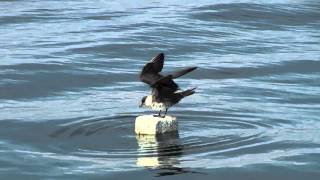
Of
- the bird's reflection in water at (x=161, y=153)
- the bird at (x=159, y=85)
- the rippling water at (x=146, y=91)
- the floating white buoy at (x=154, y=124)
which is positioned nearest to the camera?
the bird's reflection in water at (x=161, y=153)

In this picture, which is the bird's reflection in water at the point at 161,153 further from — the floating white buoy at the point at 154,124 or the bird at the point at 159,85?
the bird at the point at 159,85

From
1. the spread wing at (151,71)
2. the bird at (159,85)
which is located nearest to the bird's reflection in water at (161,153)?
the bird at (159,85)

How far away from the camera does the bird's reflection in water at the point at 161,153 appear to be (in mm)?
8992

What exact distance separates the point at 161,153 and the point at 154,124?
2.00 ft

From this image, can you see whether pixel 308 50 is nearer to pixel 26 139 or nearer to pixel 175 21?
pixel 175 21

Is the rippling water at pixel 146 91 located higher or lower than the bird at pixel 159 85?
lower

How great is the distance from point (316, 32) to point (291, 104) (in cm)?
866

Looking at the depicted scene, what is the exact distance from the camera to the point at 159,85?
31.8 ft

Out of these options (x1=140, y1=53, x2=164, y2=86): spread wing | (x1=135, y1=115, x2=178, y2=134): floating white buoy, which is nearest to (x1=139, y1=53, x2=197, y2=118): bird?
(x1=140, y1=53, x2=164, y2=86): spread wing

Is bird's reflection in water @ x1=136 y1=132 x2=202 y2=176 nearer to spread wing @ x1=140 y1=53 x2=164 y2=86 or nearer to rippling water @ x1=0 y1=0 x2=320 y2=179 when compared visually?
rippling water @ x1=0 y1=0 x2=320 y2=179

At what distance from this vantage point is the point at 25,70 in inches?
587

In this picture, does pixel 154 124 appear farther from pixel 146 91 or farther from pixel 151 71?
pixel 146 91

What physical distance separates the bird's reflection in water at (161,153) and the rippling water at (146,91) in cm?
1

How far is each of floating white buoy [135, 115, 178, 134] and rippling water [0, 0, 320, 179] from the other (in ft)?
0.33
